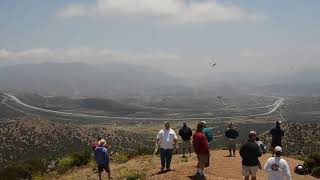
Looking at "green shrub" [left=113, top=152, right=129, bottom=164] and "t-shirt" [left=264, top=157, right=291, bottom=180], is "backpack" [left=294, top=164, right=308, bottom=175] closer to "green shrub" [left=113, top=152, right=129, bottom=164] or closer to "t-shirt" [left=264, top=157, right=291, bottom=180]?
"green shrub" [left=113, top=152, right=129, bottom=164]

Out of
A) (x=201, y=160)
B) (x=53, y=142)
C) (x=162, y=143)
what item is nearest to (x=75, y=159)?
(x=162, y=143)

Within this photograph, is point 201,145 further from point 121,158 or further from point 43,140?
point 43,140

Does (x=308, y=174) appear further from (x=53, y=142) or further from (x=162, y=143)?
(x=53, y=142)

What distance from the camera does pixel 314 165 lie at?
83.9ft

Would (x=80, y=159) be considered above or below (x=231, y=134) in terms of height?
below

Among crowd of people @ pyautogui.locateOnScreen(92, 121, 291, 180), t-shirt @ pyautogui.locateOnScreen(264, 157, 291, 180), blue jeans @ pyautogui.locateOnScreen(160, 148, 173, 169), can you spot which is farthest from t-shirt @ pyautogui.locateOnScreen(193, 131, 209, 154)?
t-shirt @ pyautogui.locateOnScreen(264, 157, 291, 180)

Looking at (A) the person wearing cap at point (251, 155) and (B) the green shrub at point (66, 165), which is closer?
(A) the person wearing cap at point (251, 155)

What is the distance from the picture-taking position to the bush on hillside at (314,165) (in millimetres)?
24250

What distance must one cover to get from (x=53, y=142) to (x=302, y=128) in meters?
48.0

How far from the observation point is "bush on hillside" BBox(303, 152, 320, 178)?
79.6ft

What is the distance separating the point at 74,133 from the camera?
11638cm

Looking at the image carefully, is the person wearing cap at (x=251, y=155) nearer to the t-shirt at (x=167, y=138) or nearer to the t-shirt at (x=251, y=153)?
the t-shirt at (x=251, y=153)

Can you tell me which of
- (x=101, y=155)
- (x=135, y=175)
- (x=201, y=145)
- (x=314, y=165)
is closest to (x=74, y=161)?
(x=135, y=175)

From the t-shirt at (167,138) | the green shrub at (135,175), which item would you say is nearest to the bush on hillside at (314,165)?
the t-shirt at (167,138)
